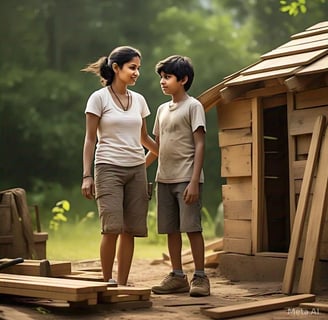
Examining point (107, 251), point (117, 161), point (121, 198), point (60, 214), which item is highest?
point (117, 161)

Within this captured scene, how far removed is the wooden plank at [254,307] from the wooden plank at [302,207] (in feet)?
1.45

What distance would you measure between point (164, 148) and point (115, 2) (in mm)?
14054

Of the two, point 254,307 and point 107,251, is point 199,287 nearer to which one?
point 107,251

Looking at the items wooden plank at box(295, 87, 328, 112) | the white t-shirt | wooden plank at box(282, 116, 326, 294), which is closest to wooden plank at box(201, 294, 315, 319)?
wooden plank at box(282, 116, 326, 294)

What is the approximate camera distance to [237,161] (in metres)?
8.42

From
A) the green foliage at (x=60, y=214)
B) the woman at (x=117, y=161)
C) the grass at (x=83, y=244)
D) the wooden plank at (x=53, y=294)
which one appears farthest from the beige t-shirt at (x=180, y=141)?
the grass at (x=83, y=244)

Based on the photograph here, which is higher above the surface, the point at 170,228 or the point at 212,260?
the point at 170,228

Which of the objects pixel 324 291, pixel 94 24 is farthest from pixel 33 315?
pixel 94 24

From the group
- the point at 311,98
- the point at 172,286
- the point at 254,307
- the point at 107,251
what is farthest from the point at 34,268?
the point at 311,98

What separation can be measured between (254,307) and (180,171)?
155 cm

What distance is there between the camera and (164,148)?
23.2 feet

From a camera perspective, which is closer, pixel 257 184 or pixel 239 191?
pixel 257 184

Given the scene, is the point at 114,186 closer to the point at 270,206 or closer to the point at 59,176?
the point at 270,206

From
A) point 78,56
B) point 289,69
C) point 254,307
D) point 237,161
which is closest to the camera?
point 254,307
